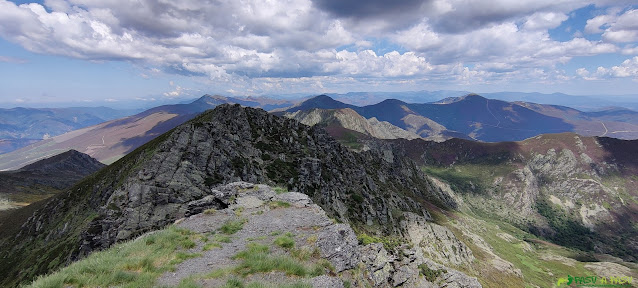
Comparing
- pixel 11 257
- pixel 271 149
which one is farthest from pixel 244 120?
pixel 11 257

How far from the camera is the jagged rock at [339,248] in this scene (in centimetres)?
1806

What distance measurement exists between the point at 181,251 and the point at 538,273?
590ft

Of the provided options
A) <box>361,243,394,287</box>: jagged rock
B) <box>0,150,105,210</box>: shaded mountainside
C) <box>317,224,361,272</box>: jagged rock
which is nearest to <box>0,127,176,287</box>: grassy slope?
<box>317,224,361,272</box>: jagged rock

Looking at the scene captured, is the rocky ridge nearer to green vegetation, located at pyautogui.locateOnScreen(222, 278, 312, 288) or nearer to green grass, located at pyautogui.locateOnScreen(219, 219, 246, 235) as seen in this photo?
green grass, located at pyautogui.locateOnScreen(219, 219, 246, 235)

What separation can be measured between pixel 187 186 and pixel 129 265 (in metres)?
41.9

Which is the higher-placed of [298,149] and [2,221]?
[298,149]

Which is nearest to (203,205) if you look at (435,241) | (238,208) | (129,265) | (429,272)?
(238,208)

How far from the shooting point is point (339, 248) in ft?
62.2

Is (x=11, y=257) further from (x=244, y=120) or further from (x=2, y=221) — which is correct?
(x=244, y=120)

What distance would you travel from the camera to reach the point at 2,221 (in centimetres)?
9194

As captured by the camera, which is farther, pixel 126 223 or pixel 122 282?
pixel 126 223

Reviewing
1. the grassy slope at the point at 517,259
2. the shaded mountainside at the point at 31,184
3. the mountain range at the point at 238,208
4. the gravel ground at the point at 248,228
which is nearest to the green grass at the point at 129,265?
the mountain range at the point at 238,208

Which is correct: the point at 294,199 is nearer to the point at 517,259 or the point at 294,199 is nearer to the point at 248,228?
the point at 248,228

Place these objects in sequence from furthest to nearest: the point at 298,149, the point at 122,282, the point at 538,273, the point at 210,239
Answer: the point at 538,273 < the point at 298,149 < the point at 210,239 < the point at 122,282
